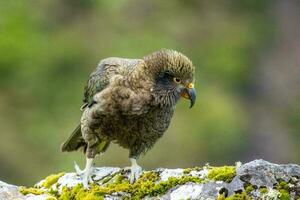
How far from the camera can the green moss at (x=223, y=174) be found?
829 centimetres

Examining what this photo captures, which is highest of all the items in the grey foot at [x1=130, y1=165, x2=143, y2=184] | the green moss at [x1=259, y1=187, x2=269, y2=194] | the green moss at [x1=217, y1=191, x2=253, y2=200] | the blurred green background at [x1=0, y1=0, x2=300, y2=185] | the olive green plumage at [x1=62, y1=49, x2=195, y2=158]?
the blurred green background at [x1=0, y1=0, x2=300, y2=185]

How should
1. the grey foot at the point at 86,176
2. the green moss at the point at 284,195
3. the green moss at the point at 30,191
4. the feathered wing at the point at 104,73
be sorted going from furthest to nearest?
the feathered wing at the point at 104,73, the grey foot at the point at 86,176, the green moss at the point at 30,191, the green moss at the point at 284,195

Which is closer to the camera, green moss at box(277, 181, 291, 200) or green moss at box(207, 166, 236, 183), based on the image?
green moss at box(277, 181, 291, 200)

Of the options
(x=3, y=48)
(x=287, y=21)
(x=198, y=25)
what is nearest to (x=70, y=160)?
(x=3, y=48)

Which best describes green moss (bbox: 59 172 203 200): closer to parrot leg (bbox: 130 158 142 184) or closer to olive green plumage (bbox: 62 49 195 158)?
parrot leg (bbox: 130 158 142 184)

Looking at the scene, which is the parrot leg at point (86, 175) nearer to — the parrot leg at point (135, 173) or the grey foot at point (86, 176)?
the grey foot at point (86, 176)

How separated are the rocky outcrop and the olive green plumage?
0.43 m

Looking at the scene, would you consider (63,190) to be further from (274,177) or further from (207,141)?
(207,141)

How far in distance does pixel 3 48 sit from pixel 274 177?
480 inches

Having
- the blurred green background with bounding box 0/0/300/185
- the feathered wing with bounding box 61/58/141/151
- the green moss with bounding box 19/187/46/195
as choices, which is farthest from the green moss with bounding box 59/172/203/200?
the blurred green background with bounding box 0/0/300/185

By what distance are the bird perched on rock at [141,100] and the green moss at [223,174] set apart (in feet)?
3.13

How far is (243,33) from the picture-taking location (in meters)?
25.2

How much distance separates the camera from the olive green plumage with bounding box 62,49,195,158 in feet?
30.6

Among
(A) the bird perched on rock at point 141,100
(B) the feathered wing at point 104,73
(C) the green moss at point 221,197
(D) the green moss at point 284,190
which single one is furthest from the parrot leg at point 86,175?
(D) the green moss at point 284,190
